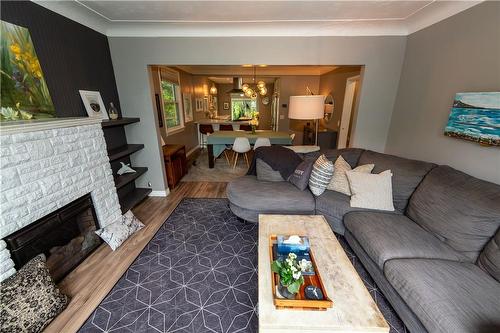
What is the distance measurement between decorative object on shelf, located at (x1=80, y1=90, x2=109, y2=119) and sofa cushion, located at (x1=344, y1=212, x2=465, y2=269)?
296cm

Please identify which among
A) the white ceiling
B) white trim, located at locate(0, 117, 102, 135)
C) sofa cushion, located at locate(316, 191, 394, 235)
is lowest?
sofa cushion, located at locate(316, 191, 394, 235)

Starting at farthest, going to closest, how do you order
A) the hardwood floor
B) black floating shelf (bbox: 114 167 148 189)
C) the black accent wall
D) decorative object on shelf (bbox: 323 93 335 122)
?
1. decorative object on shelf (bbox: 323 93 335 122)
2. black floating shelf (bbox: 114 167 148 189)
3. the black accent wall
4. the hardwood floor

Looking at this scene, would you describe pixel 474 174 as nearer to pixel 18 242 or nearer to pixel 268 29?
pixel 268 29

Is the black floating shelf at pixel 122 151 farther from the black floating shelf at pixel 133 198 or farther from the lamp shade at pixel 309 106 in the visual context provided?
the lamp shade at pixel 309 106

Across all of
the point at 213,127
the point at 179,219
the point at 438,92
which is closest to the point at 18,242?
the point at 179,219

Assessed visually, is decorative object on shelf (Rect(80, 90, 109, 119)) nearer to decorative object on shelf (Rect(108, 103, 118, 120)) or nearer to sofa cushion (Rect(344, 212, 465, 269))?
decorative object on shelf (Rect(108, 103, 118, 120))

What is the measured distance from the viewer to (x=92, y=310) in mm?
1485

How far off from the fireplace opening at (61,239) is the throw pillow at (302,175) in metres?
2.31

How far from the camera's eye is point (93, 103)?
7.95 feet

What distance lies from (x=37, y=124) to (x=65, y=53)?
3.60 feet

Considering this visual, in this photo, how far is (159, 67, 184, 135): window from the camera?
176 inches

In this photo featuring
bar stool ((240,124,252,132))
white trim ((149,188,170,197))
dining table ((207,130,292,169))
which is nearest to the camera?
white trim ((149,188,170,197))

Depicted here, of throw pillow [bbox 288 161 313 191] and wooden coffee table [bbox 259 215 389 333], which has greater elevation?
throw pillow [bbox 288 161 313 191]

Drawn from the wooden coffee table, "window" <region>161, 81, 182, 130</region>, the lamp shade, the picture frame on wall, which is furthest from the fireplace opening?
the picture frame on wall
